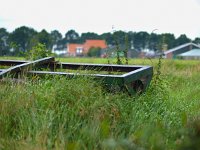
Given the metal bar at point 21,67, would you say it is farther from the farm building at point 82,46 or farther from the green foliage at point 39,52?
the farm building at point 82,46

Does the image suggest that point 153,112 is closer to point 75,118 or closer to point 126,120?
point 126,120

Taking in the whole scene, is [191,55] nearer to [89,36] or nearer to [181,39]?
[181,39]

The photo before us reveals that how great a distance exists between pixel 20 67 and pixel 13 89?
1.43 meters

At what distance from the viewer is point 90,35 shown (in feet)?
411

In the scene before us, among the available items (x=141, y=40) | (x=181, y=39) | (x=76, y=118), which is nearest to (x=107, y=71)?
(x=76, y=118)

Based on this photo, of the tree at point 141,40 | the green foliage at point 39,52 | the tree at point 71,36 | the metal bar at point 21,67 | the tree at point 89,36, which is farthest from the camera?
the tree at point 71,36

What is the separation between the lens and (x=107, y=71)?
746cm

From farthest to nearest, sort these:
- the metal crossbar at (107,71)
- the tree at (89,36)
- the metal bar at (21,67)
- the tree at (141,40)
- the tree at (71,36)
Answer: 1. the tree at (71,36)
2. the tree at (89,36)
3. the tree at (141,40)
4. the metal bar at (21,67)
5. the metal crossbar at (107,71)

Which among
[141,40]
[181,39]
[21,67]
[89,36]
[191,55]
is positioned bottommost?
[191,55]

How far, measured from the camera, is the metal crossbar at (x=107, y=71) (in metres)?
5.77

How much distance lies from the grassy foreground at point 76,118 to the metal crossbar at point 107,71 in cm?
21

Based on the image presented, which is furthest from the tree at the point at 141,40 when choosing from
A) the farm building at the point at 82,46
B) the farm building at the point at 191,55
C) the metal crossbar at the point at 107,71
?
the metal crossbar at the point at 107,71

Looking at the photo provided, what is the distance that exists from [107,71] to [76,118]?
312 cm

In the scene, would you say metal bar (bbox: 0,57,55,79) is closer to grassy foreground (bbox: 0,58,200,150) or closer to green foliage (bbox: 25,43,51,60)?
grassy foreground (bbox: 0,58,200,150)
